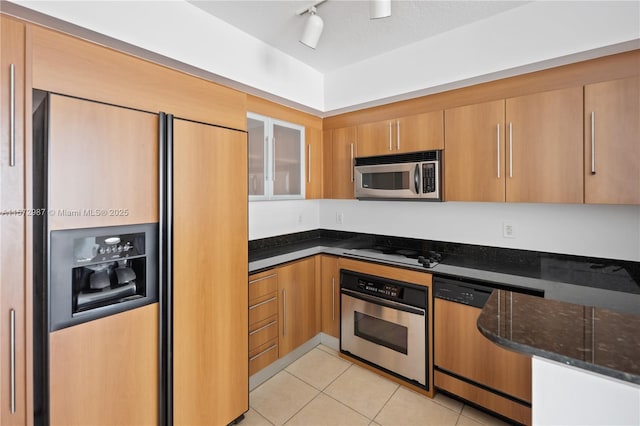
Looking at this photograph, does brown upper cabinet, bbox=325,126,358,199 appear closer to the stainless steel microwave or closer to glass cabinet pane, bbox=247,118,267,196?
the stainless steel microwave

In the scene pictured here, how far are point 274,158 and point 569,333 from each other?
7.27 feet

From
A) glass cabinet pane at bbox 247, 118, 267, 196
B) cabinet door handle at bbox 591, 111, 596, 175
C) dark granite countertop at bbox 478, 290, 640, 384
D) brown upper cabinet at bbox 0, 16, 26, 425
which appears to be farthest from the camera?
glass cabinet pane at bbox 247, 118, 267, 196

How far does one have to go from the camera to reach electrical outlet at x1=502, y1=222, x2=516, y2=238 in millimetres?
2285

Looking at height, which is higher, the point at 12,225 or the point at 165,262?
the point at 12,225

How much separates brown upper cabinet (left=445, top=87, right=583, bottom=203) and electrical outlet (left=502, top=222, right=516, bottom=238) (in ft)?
1.27

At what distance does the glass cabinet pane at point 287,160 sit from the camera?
103 inches

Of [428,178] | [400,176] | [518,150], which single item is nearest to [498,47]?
[518,150]

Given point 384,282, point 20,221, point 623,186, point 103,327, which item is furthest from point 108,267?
point 623,186

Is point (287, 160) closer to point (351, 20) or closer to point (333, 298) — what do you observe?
point (351, 20)

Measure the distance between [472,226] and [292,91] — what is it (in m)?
1.88

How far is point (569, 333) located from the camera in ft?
2.65

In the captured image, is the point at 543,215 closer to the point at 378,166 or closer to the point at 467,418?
the point at 378,166

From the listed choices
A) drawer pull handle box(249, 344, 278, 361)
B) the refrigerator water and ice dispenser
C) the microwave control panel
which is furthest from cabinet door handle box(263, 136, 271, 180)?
drawer pull handle box(249, 344, 278, 361)

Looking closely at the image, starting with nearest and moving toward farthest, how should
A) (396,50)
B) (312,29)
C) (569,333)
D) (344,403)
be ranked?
1. (569,333)
2. (312,29)
3. (344,403)
4. (396,50)
